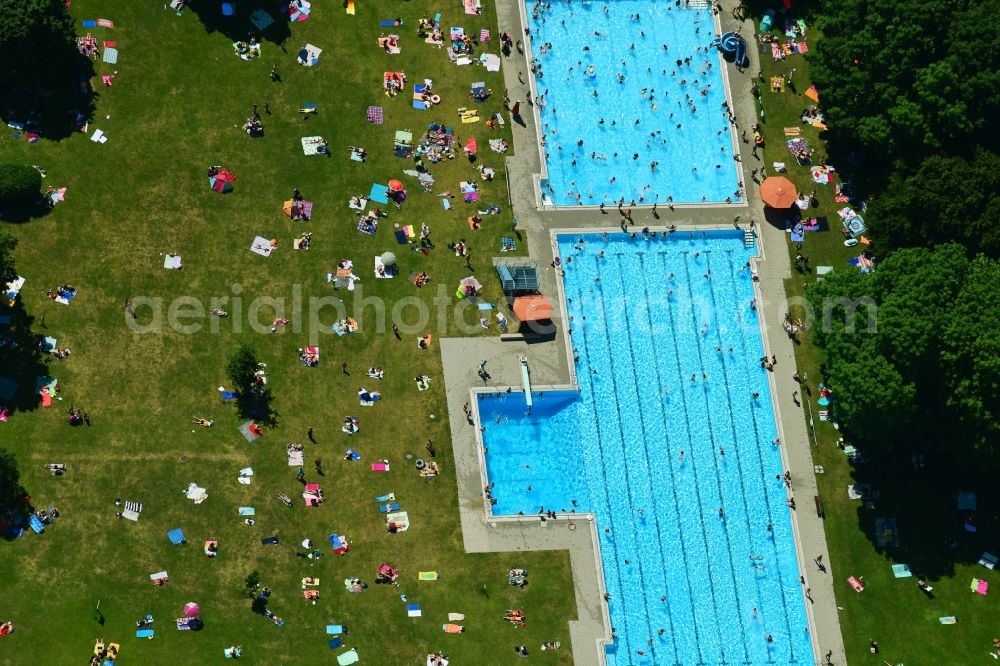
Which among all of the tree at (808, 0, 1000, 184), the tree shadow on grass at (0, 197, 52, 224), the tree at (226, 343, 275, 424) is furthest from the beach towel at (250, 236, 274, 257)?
the tree at (808, 0, 1000, 184)

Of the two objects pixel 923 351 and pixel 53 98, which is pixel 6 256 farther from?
pixel 923 351

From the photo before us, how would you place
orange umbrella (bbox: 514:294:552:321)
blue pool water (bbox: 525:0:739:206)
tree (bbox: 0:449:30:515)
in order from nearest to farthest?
tree (bbox: 0:449:30:515) → orange umbrella (bbox: 514:294:552:321) → blue pool water (bbox: 525:0:739:206)

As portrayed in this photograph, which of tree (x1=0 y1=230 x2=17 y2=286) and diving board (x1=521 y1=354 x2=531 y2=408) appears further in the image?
diving board (x1=521 y1=354 x2=531 y2=408)

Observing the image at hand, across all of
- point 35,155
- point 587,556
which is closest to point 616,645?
point 587,556

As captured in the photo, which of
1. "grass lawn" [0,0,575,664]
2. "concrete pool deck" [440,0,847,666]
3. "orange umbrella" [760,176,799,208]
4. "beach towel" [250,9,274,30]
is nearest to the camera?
"grass lawn" [0,0,575,664]

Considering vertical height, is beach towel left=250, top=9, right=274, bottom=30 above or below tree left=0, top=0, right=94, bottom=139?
above

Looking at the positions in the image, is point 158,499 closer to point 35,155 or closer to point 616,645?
point 35,155

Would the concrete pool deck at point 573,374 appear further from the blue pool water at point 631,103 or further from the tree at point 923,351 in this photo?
Answer: the tree at point 923,351

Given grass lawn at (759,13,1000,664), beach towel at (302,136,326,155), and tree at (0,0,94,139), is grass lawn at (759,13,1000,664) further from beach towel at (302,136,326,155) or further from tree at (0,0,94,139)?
tree at (0,0,94,139)
